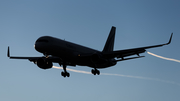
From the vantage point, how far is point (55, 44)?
4284 cm

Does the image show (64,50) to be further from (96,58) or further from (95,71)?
(95,71)

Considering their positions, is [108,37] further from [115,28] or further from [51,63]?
[51,63]

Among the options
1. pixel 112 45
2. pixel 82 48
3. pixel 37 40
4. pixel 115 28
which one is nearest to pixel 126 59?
pixel 82 48

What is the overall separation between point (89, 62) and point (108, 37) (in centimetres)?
2405

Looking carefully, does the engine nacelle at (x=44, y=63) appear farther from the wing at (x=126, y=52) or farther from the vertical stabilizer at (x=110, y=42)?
the vertical stabilizer at (x=110, y=42)

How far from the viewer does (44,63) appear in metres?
49.8

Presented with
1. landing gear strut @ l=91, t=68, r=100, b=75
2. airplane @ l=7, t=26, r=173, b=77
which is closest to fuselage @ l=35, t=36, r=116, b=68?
airplane @ l=7, t=26, r=173, b=77

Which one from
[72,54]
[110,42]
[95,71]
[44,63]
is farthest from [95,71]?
[110,42]

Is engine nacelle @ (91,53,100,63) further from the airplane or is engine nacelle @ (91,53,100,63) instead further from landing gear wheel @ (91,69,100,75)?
landing gear wheel @ (91,69,100,75)

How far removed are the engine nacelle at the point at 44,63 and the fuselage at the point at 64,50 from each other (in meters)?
5.35

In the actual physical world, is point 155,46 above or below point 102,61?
above

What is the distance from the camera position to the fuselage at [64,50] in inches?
1662

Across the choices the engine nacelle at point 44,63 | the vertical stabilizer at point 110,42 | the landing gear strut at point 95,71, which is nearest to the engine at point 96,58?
the landing gear strut at point 95,71

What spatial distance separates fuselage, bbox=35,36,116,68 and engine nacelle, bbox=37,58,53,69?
211 inches
